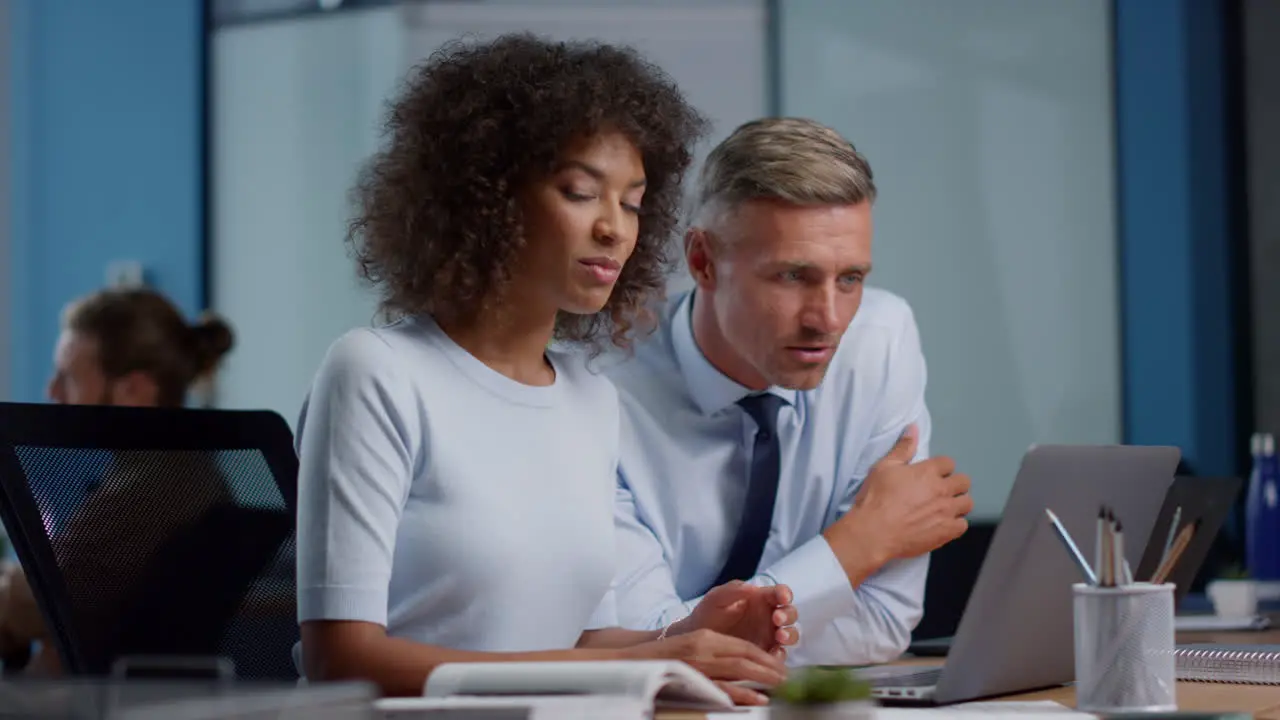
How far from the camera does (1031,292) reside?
404 centimetres

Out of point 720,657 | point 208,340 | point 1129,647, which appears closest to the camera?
point 1129,647

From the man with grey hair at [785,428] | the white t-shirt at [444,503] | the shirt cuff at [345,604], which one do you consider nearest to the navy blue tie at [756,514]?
the man with grey hair at [785,428]

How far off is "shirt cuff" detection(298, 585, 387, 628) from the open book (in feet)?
0.75

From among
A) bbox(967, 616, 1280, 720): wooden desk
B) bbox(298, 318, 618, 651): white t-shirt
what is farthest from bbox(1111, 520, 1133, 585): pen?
bbox(298, 318, 618, 651): white t-shirt

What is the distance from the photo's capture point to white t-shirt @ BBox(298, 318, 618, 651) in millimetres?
1395

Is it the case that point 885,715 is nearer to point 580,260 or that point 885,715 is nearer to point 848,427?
point 580,260

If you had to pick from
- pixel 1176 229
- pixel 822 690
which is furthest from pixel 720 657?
pixel 1176 229

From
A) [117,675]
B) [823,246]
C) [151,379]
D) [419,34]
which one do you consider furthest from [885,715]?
[419,34]

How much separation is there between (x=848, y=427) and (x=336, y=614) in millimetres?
899

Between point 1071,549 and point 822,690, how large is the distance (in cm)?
42

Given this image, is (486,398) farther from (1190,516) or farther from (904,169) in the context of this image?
(904,169)

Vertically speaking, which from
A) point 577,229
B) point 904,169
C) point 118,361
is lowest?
point 118,361

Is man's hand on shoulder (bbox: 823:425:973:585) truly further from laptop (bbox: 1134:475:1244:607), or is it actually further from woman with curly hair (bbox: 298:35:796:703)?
woman with curly hair (bbox: 298:35:796:703)

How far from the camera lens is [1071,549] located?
127 centimetres
